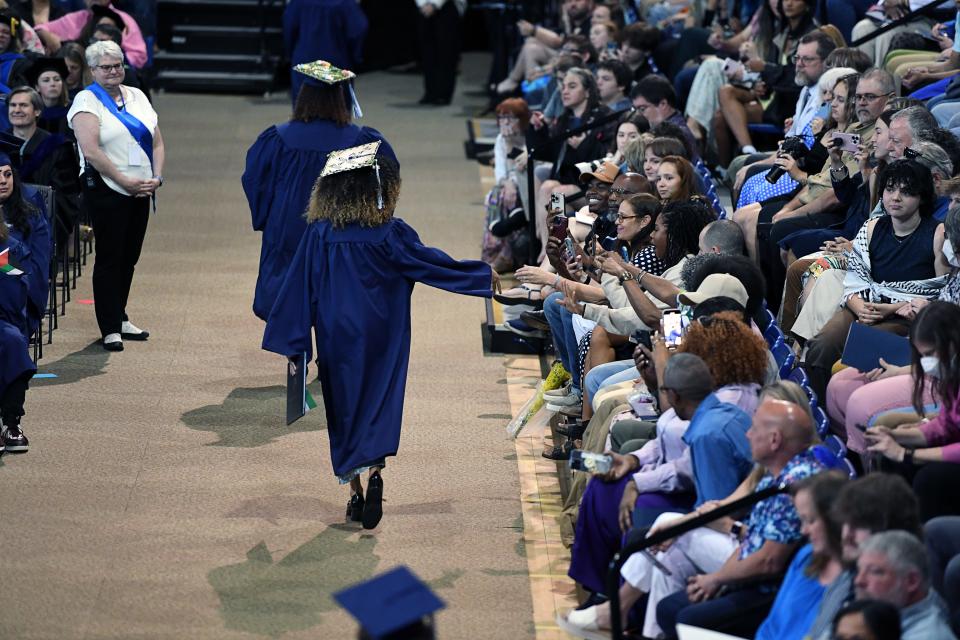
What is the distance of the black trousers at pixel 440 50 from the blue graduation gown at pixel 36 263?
9.23 meters

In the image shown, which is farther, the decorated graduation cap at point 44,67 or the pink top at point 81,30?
the pink top at point 81,30

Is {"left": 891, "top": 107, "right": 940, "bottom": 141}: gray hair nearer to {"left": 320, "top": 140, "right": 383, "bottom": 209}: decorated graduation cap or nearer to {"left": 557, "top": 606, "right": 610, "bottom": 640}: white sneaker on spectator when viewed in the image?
{"left": 320, "top": 140, "right": 383, "bottom": 209}: decorated graduation cap

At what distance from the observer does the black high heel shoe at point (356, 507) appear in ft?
21.8

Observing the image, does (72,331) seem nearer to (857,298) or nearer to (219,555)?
(219,555)

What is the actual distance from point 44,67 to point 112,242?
75.4 inches

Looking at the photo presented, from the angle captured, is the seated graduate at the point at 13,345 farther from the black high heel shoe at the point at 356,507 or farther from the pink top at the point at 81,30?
the pink top at the point at 81,30

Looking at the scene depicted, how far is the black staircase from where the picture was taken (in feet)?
56.0

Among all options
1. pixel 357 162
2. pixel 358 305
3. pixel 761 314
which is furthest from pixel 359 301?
pixel 761 314

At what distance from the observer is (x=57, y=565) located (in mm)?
6062

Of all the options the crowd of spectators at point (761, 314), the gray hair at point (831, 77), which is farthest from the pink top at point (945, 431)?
the gray hair at point (831, 77)

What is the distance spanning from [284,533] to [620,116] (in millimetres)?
4650

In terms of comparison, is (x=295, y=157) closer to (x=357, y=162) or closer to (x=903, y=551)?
(x=357, y=162)

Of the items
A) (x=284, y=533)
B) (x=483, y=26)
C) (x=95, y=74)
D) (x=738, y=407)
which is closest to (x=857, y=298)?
(x=738, y=407)

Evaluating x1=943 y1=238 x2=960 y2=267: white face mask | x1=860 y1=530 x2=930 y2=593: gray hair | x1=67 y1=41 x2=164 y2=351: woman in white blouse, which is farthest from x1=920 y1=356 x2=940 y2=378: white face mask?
x1=67 y1=41 x2=164 y2=351: woman in white blouse
